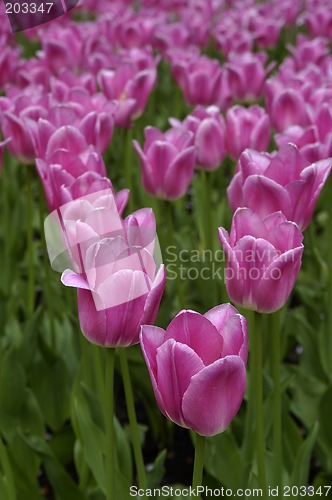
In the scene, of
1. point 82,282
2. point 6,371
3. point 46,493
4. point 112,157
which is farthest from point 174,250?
point 112,157

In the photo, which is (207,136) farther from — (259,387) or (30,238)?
(259,387)

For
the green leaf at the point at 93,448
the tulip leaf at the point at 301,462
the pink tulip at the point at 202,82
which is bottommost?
the tulip leaf at the point at 301,462

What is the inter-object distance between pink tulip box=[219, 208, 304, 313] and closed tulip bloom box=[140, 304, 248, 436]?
0.13m

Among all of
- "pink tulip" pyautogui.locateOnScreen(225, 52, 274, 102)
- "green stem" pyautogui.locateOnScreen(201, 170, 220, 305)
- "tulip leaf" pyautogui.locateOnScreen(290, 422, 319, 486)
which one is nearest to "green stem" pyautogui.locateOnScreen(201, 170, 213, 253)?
"green stem" pyautogui.locateOnScreen(201, 170, 220, 305)

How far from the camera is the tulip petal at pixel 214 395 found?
0.66m

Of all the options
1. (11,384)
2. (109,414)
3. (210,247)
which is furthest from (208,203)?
(109,414)

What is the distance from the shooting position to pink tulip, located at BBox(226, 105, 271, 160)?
1.54 m

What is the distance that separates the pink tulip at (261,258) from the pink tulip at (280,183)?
83mm

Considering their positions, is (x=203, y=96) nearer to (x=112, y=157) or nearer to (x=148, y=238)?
(x=112, y=157)

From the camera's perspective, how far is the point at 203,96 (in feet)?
7.14

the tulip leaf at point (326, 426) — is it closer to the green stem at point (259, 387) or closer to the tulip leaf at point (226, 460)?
the tulip leaf at point (226, 460)

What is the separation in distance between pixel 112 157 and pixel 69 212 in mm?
2321

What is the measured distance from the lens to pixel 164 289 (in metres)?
1.57

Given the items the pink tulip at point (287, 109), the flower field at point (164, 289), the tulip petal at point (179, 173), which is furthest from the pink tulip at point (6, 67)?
the tulip petal at point (179, 173)
